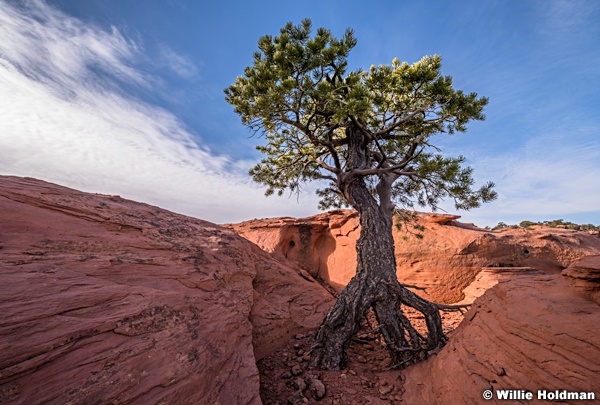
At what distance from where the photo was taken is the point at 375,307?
6629mm

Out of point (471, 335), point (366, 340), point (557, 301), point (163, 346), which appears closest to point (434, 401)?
point (471, 335)

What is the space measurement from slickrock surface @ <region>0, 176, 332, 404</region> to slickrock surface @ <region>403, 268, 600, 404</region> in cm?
318

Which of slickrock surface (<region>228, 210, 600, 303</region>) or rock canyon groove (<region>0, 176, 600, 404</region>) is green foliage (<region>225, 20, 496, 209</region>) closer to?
rock canyon groove (<region>0, 176, 600, 404</region>)

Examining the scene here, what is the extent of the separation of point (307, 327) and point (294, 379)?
1.96 meters

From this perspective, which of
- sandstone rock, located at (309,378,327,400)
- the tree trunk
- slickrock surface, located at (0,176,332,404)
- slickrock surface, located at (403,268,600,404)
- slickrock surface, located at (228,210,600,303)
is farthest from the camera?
slickrock surface, located at (228,210,600,303)

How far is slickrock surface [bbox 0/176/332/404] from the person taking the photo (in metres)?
2.69

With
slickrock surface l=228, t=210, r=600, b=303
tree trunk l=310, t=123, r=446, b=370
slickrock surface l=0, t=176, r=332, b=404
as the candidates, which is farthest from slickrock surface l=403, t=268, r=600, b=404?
slickrock surface l=228, t=210, r=600, b=303

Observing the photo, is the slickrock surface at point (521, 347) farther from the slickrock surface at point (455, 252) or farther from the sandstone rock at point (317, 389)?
the slickrock surface at point (455, 252)

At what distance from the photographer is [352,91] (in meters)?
5.47

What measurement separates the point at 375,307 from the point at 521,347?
3.44m

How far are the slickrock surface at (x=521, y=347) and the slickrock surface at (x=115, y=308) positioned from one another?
318cm

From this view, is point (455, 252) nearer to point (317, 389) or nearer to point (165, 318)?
point (317, 389)

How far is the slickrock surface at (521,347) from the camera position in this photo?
2.91m

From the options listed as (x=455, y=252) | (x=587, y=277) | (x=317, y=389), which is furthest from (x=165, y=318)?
(x=455, y=252)
